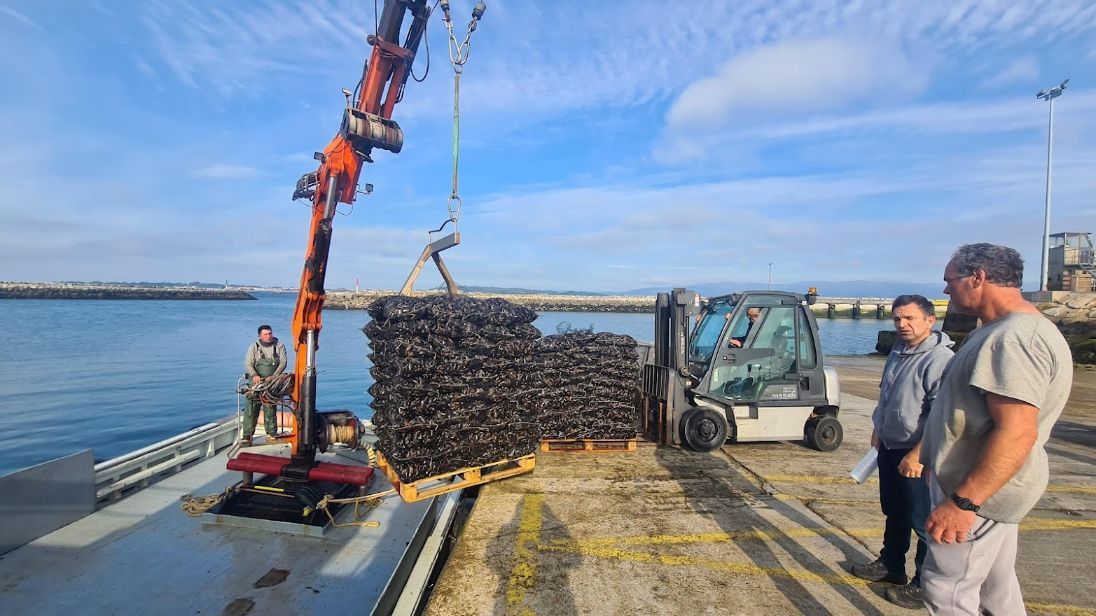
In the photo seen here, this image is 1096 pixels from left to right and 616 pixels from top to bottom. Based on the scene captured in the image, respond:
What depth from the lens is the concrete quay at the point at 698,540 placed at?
11.4 feet

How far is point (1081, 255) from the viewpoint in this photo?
1158 inches

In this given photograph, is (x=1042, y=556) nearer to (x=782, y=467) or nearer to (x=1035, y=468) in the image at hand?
(x=782, y=467)

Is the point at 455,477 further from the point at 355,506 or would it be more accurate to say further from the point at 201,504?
the point at 201,504

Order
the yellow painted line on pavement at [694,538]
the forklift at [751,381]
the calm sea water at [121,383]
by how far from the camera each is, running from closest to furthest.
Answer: the yellow painted line on pavement at [694,538] → the forklift at [751,381] → the calm sea water at [121,383]

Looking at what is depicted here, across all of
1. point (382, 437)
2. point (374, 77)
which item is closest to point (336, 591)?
point (382, 437)

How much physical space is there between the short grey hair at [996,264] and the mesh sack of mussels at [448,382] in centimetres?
369

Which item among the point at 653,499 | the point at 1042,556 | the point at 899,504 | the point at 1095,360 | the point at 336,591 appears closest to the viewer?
the point at 899,504

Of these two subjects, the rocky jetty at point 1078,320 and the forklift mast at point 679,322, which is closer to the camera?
the forklift mast at point 679,322

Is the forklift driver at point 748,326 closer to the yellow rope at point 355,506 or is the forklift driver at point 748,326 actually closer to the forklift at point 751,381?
the forklift at point 751,381

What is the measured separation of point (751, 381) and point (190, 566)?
20.2 feet

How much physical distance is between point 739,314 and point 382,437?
439 centimetres

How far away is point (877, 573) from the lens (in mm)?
3688

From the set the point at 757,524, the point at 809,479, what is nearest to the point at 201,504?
the point at 757,524

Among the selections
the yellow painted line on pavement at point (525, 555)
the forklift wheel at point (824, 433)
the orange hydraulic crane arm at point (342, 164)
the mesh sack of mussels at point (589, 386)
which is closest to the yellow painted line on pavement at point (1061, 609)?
the yellow painted line on pavement at point (525, 555)
